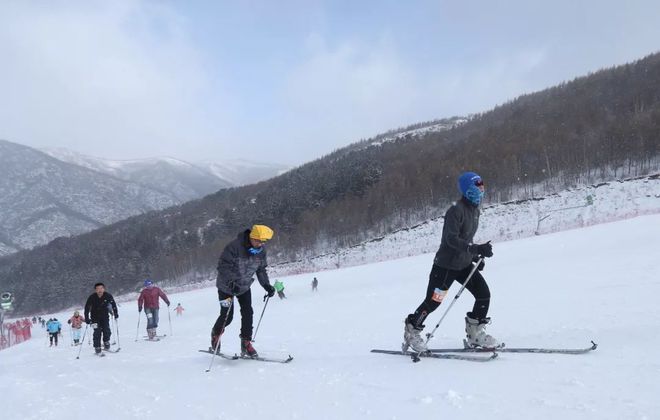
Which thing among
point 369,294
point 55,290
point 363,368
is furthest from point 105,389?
point 55,290

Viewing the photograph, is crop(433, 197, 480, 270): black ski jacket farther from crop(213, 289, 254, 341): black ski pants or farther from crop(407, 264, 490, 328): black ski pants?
crop(213, 289, 254, 341): black ski pants

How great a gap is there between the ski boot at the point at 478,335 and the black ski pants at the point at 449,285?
57 millimetres

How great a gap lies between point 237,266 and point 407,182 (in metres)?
67.8

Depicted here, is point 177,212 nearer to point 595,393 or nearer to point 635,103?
point 635,103

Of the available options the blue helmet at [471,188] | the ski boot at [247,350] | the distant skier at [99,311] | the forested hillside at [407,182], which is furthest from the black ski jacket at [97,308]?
the forested hillside at [407,182]

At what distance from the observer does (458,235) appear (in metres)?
5.18

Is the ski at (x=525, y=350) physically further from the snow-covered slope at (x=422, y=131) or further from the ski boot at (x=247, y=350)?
the snow-covered slope at (x=422, y=131)

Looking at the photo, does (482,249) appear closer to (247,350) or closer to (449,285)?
(449,285)

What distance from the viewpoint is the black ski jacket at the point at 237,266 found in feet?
22.8

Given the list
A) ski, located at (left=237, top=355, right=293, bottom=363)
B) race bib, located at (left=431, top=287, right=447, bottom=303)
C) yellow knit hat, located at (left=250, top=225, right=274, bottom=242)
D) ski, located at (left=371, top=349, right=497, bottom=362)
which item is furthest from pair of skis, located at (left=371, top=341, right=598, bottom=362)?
yellow knit hat, located at (left=250, top=225, right=274, bottom=242)

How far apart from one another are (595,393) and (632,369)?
0.69 metres

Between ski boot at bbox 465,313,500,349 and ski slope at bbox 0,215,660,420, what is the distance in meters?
0.25

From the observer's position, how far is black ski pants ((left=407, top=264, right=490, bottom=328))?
535cm

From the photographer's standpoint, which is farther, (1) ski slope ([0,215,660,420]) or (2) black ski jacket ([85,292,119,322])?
(2) black ski jacket ([85,292,119,322])
